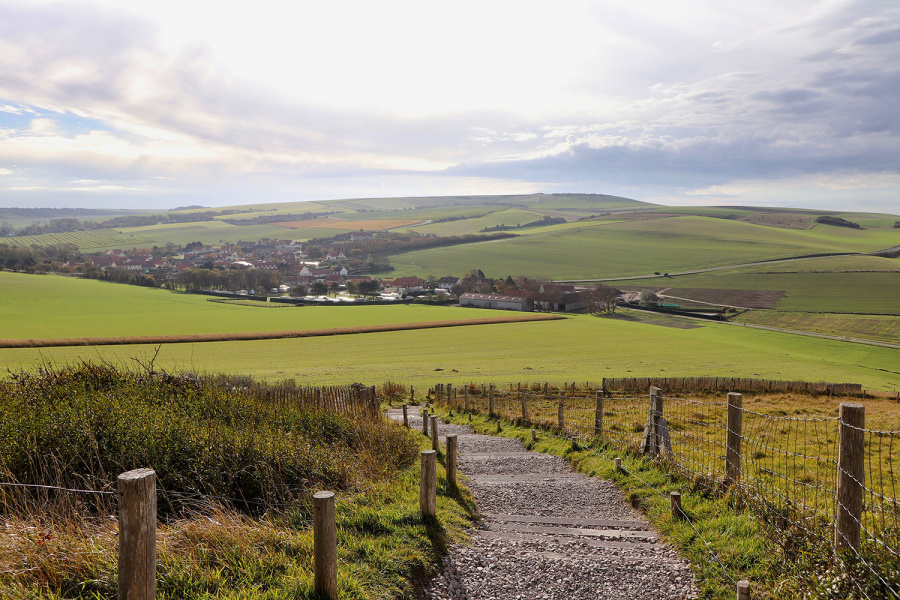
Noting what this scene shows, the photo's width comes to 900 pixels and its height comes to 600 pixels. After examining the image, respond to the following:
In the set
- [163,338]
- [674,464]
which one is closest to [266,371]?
[163,338]

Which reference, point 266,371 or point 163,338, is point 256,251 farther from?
point 266,371

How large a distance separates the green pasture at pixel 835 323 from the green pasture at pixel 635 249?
45.3 meters

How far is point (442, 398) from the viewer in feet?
87.1

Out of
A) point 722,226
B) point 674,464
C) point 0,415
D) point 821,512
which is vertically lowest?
point 674,464

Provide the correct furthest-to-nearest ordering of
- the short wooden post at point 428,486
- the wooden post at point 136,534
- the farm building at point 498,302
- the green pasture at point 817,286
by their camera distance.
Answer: the farm building at point 498,302
the green pasture at point 817,286
the short wooden post at point 428,486
the wooden post at point 136,534

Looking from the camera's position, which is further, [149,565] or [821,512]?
[821,512]

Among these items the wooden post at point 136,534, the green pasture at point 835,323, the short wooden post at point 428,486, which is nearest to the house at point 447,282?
the green pasture at point 835,323

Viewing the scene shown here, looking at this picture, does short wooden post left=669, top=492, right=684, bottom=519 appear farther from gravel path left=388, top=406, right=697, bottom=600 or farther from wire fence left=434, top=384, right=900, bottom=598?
wire fence left=434, top=384, right=900, bottom=598

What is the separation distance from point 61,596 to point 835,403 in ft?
100

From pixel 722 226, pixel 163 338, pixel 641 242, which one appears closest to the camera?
pixel 163 338

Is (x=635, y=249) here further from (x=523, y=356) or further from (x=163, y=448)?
(x=163, y=448)

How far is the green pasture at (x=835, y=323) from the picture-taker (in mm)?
57031

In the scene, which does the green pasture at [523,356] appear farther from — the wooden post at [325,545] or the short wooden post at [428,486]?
the wooden post at [325,545]

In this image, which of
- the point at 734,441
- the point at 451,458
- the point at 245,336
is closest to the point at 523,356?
the point at 245,336
